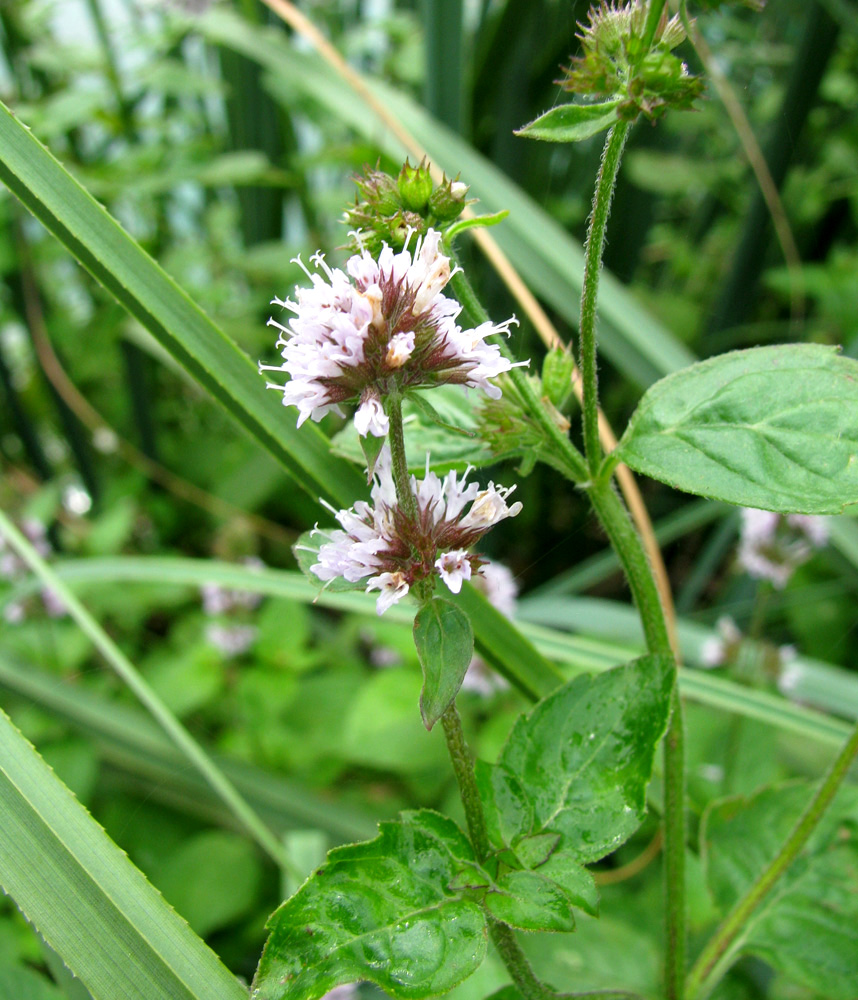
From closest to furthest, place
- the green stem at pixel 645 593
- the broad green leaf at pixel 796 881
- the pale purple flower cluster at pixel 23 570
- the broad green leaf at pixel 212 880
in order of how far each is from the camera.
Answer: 1. the green stem at pixel 645 593
2. the broad green leaf at pixel 796 881
3. the broad green leaf at pixel 212 880
4. the pale purple flower cluster at pixel 23 570

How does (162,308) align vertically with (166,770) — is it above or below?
above

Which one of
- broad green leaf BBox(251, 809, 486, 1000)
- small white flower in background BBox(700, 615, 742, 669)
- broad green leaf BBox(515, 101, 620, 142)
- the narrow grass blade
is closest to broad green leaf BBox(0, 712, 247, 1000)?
broad green leaf BBox(251, 809, 486, 1000)

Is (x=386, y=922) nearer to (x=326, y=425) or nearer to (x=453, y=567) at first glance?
(x=453, y=567)

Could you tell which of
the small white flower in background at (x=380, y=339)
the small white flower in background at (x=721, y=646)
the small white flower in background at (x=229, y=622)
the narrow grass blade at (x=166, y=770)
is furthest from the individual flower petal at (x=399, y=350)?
the small white flower in background at (x=229, y=622)

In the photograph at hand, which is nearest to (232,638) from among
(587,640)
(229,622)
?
(229,622)

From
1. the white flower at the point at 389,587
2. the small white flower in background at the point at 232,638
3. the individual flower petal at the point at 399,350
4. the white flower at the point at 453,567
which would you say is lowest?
the small white flower in background at the point at 232,638

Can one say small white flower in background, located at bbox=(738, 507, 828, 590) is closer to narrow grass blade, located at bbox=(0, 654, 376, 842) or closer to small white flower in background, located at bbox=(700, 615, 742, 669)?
small white flower in background, located at bbox=(700, 615, 742, 669)

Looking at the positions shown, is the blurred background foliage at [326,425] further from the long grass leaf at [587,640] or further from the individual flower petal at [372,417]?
the individual flower petal at [372,417]
